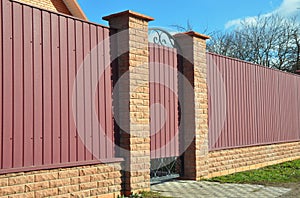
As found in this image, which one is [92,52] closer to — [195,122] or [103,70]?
[103,70]

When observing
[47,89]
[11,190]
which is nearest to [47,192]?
[11,190]

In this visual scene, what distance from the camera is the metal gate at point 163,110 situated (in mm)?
7633

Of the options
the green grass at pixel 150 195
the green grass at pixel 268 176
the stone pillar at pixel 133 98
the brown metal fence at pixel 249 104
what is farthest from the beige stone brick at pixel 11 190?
the brown metal fence at pixel 249 104

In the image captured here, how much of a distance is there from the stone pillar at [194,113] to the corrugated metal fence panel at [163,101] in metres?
0.30

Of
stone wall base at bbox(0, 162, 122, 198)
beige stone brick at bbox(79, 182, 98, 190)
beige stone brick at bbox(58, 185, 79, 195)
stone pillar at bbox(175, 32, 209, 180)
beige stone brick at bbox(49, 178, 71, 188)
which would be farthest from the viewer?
stone pillar at bbox(175, 32, 209, 180)

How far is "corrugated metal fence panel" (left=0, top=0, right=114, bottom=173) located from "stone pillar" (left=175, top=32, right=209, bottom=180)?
88.5 inches

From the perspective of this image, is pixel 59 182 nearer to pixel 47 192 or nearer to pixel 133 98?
pixel 47 192

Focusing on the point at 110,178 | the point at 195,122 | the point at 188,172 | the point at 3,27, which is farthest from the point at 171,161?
the point at 3,27

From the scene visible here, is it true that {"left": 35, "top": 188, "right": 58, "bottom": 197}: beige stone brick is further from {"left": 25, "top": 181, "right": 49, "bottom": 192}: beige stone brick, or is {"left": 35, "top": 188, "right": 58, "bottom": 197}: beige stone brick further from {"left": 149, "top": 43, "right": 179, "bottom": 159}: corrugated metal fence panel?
{"left": 149, "top": 43, "right": 179, "bottom": 159}: corrugated metal fence panel

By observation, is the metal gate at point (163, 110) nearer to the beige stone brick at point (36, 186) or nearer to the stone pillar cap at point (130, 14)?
the stone pillar cap at point (130, 14)

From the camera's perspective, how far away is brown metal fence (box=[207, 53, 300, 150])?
9.30 m

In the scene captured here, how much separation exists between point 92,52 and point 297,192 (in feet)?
13.6

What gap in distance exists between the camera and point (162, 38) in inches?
325

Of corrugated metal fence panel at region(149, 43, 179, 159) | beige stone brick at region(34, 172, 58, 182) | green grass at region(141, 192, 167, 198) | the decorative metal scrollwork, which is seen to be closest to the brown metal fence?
the decorative metal scrollwork
